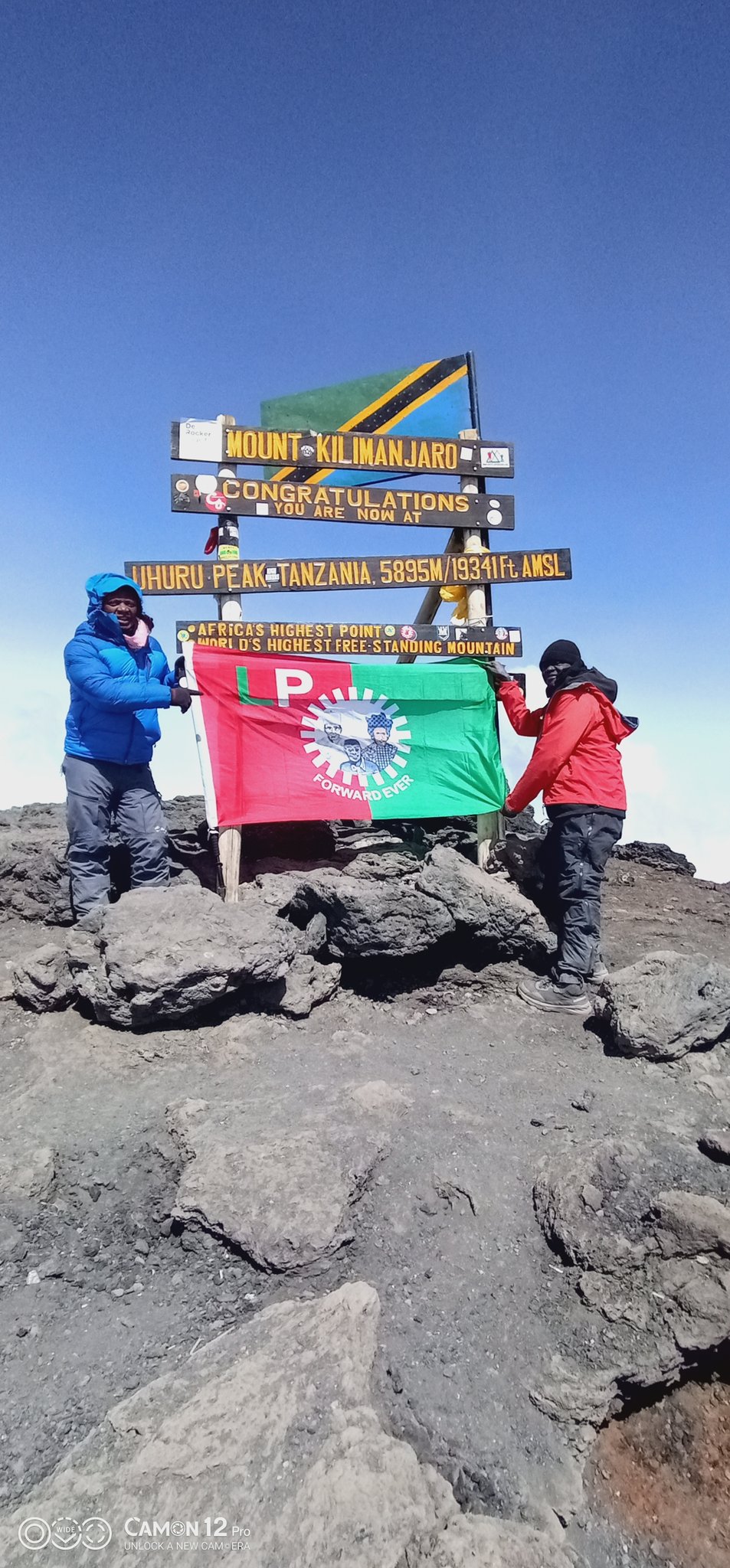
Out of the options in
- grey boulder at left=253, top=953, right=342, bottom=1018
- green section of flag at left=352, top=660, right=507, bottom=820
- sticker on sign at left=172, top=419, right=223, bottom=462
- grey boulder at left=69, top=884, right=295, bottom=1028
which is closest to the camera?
grey boulder at left=69, top=884, right=295, bottom=1028

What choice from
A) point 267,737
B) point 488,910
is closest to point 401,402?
point 267,737

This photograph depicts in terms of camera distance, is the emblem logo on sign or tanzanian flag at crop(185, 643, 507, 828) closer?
tanzanian flag at crop(185, 643, 507, 828)

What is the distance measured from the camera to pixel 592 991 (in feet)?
18.6

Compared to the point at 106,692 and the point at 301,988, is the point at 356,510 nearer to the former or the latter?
the point at 106,692

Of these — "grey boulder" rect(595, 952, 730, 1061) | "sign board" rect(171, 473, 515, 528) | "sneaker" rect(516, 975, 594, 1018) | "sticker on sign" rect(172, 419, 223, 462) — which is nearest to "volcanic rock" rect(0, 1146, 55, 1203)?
"sneaker" rect(516, 975, 594, 1018)

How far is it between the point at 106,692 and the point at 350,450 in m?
3.17

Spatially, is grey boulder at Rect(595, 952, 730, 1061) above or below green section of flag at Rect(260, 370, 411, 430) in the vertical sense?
below

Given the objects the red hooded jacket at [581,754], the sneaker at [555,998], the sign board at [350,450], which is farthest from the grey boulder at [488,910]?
the sign board at [350,450]

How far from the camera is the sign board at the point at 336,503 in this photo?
6.49m

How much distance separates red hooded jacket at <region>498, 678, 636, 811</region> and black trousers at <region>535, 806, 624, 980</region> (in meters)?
0.10

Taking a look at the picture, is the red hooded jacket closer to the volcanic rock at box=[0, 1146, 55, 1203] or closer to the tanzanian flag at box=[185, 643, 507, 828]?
the tanzanian flag at box=[185, 643, 507, 828]

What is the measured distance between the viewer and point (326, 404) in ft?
23.5

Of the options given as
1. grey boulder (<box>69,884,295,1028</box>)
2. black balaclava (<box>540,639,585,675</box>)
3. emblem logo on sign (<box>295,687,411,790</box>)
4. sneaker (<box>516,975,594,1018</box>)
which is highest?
black balaclava (<box>540,639,585,675</box>)

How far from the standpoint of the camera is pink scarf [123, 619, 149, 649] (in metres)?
5.81
